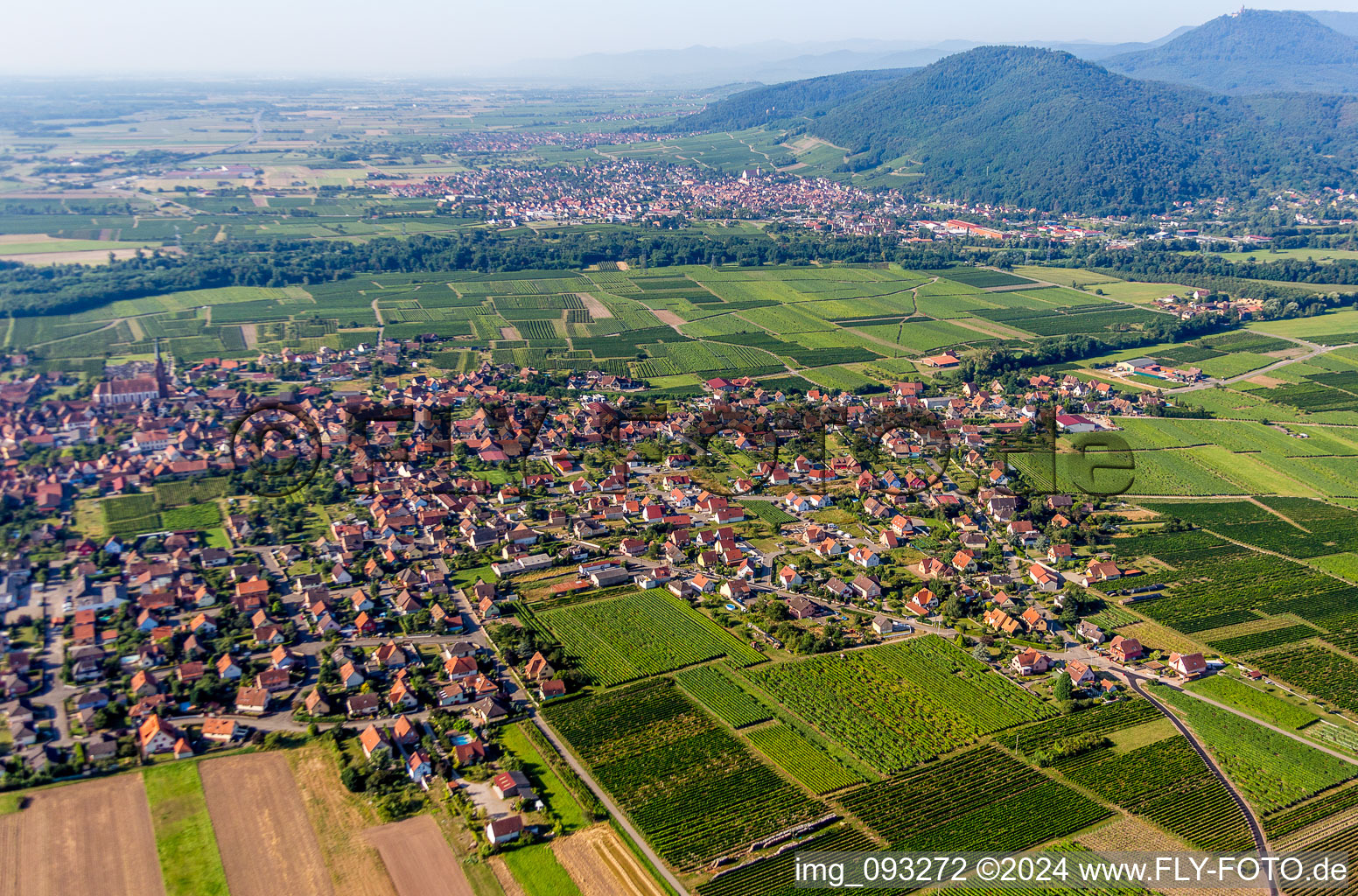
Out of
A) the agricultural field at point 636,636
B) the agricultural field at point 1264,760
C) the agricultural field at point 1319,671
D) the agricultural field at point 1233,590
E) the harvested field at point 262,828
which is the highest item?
the agricultural field at point 1233,590

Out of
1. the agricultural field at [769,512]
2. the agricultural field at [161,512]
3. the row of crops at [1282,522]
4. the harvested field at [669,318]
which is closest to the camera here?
the agricultural field at [161,512]

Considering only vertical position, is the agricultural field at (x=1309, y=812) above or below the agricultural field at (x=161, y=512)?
below

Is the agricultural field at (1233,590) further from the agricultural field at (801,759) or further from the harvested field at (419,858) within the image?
the harvested field at (419,858)

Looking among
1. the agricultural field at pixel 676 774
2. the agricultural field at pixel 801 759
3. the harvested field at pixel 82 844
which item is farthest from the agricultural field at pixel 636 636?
the harvested field at pixel 82 844

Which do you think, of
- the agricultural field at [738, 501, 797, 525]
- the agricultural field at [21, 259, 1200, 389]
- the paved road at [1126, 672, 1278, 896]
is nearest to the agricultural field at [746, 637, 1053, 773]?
the paved road at [1126, 672, 1278, 896]

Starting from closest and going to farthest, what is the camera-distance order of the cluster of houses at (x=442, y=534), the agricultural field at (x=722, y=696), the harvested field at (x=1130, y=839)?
the harvested field at (x=1130, y=839)
the agricultural field at (x=722, y=696)
the cluster of houses at (x=442, y=534)

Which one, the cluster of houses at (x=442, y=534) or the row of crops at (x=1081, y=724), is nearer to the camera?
the row of crops at (x=1081, y=724)

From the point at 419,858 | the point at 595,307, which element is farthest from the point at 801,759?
the point at 595,307
